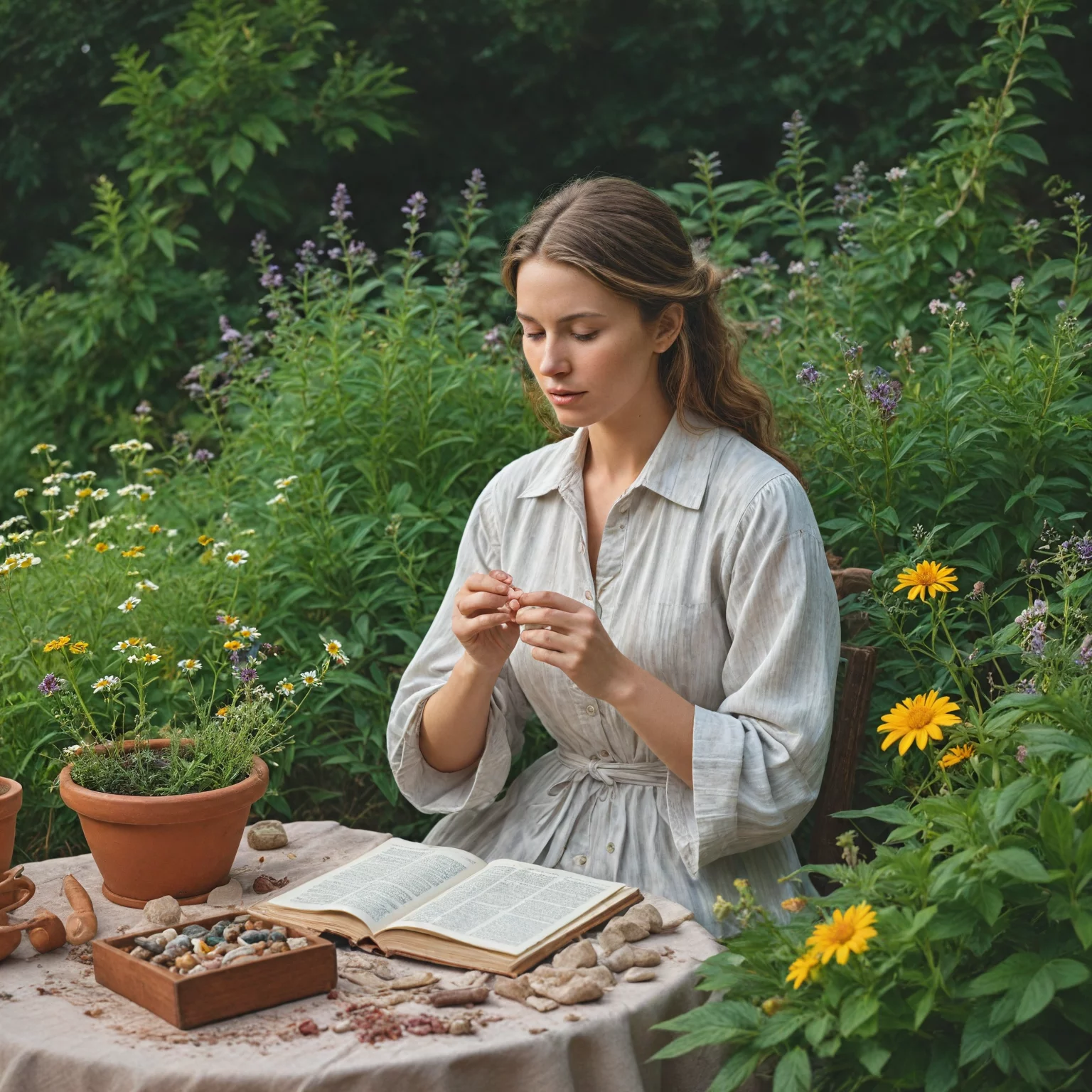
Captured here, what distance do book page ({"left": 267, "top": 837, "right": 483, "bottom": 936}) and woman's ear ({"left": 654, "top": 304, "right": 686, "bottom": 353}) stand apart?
98cm

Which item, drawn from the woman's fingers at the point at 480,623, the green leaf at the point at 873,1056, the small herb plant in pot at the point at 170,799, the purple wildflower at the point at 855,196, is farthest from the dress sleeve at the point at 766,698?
the purple wildflower at the point at 855,196

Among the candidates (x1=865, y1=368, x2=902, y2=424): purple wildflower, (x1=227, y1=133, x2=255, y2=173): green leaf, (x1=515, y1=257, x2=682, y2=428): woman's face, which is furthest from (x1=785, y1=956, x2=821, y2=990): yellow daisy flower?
(x1=227, y1=133, x2=255, y2=173): green leaf

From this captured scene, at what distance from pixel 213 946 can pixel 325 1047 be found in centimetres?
26

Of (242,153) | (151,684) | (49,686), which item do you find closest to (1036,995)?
(49,686)

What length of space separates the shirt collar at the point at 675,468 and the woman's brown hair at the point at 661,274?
38 millimetres

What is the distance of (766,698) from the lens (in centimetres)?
219

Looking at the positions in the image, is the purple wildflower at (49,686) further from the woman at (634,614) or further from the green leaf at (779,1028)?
the green leaf at (779,1028)

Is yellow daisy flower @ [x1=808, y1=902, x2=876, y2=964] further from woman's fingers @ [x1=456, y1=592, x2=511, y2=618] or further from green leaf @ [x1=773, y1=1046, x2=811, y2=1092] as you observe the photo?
woman's fingers @ [x1=456, y1=592, x2=511, y2=618]

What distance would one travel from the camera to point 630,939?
6.11ft

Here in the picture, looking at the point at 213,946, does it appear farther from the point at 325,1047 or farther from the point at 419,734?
the point at 419,734

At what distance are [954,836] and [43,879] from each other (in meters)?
1.45

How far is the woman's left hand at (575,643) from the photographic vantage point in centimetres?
207

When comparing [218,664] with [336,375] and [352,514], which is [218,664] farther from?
[336,375]

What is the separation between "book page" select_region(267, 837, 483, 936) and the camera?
1.92m
